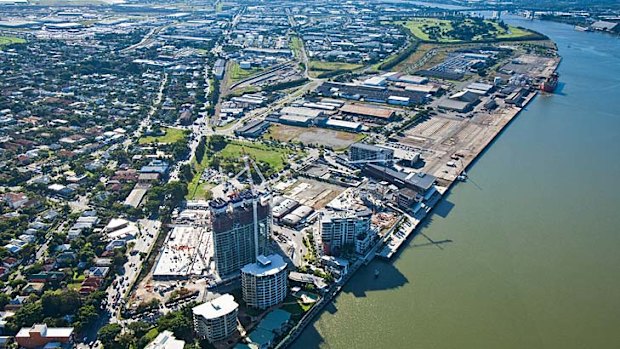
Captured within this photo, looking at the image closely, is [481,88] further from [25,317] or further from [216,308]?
[25,317]

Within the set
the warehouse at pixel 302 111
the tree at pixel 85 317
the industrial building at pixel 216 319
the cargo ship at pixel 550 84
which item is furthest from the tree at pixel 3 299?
the cargo ship at pixel 550 84

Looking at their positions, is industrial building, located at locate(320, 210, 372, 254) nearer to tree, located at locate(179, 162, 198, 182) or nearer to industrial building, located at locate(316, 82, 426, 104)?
tree, located at locate(179, 162, 198, 182)

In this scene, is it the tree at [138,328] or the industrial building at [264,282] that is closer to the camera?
the tree at [138,328]

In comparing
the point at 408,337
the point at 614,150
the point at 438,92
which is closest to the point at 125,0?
the point at 438,92

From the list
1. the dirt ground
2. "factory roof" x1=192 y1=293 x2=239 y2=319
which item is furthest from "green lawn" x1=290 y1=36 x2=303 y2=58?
"factory roof" x1=192 y1=293 x2=239 y2=319

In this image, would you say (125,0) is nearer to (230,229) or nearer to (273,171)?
(273,171)

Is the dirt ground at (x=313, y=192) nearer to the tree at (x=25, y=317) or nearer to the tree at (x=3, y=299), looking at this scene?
the tree at (x=25, y=317)

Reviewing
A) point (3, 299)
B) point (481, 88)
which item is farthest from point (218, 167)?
point (481, 88)
